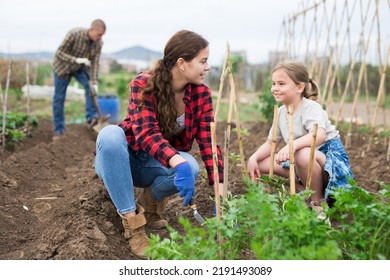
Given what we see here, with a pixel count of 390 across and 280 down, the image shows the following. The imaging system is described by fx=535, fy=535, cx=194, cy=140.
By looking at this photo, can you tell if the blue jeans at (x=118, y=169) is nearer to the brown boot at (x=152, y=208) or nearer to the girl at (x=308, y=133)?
the brown boot at (x=152, y=208)

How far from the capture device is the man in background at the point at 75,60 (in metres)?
6.92

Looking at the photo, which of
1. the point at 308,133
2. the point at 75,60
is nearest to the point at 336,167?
the point at 308,133

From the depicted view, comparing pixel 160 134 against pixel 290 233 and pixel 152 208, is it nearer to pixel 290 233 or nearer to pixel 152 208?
pixel 152 208

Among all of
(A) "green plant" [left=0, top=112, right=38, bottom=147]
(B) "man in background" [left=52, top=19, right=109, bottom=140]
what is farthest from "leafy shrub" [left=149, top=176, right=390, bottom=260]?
(B) "man in background" [left=52, top=19, right=109, bottom=140]

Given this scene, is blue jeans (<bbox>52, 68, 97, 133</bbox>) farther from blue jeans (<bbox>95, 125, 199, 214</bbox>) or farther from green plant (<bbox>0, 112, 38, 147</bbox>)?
blue jeans (<bbox>95, 125, 199, 214</bbox>)

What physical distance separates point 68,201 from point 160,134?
1.25 meters

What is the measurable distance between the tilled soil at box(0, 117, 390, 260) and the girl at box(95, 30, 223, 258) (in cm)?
25

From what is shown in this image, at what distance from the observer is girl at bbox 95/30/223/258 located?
2729 millimetres

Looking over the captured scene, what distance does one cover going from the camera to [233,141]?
22.0ft

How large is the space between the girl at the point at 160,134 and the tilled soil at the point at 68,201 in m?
0.25

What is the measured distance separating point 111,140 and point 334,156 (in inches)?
51.7

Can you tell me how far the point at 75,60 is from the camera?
6.90 m
